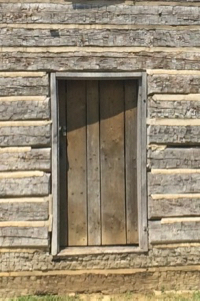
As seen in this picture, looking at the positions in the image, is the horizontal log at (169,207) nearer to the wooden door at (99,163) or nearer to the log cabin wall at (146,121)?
the log cabin wall at (146,121)

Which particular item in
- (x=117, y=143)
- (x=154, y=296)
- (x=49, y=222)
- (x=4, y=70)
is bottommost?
(x=154, y=296)

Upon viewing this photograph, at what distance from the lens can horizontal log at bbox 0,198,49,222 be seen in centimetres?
511

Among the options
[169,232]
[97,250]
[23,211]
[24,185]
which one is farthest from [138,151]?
[23,211]

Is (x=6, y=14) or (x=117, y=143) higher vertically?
(x=6, y=14)

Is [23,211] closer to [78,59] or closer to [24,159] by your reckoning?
[24,159]

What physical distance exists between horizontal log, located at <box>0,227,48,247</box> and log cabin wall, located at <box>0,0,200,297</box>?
0.4 inches

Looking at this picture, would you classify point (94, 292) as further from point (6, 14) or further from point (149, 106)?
point (6, 14)

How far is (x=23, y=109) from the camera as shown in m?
5.13

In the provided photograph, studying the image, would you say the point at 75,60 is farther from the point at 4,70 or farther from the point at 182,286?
the point at 182,286

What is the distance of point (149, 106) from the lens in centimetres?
524

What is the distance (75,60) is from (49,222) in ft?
5.56

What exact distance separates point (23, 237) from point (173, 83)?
7.32ft

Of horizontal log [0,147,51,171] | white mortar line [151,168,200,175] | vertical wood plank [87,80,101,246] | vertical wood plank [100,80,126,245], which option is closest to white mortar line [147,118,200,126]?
vertical wood plank [100,80,126,245]

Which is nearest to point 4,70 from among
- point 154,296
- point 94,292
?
point 94,292
